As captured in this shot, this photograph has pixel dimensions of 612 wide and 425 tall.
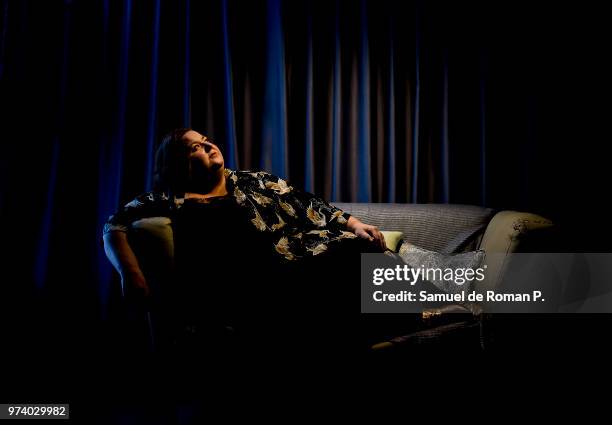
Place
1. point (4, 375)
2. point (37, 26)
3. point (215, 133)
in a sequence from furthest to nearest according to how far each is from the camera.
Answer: point (215, 133), point (37, 26), point (4, 375)

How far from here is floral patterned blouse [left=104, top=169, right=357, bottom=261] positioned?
59.6 inches

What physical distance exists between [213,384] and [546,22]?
260 centimetres

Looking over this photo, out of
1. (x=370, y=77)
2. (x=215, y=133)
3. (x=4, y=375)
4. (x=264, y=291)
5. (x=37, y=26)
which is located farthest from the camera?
(x=370, y=77)

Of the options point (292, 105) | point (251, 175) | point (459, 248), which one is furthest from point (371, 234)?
point (292, 105)

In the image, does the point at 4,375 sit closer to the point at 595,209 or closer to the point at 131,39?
the point at 131,39

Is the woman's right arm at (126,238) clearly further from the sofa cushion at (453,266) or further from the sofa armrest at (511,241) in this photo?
the sofa armrest at (511,241)

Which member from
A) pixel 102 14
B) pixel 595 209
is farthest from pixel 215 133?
pixel 595 209

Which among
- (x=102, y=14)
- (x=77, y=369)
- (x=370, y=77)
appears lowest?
(x=77, y=369)

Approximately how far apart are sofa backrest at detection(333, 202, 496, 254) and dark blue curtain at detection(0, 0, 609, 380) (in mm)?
415

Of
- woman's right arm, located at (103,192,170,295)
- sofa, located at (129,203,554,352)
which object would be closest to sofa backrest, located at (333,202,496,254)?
sofa, located at (129,203,554,352)

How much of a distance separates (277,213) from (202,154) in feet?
1.22

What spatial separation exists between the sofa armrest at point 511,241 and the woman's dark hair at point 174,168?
1.15m

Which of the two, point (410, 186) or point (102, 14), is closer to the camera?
point (102, 14)

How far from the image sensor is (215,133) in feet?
7.39
